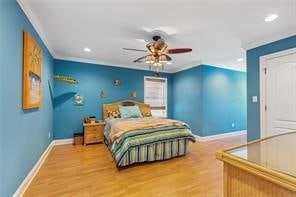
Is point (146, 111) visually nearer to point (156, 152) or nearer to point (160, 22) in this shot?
point (156, 152)

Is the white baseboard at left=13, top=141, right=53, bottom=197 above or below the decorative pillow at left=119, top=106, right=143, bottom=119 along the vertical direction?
below

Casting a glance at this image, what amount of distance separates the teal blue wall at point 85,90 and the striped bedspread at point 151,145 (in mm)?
2053

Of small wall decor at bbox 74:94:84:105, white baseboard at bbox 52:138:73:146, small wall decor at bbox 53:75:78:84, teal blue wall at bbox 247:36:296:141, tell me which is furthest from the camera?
small wall decor at bbox 74:94:84:105

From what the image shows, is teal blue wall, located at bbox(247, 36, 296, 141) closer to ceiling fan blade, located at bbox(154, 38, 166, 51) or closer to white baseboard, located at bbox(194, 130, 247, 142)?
white baseboard, located at bbox(194, 130, 247, 142)

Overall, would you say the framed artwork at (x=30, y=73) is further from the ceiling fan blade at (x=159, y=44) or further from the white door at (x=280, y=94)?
the white door at (x=280, y=94)

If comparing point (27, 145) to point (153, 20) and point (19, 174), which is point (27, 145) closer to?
point (19, 174)

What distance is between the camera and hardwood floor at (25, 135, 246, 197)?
2.12 meters

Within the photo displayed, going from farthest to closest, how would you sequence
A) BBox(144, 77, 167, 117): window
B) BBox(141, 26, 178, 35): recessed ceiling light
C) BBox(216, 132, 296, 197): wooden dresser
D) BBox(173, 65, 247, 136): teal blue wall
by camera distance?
BBox(144, 77, 167, 117): window < BBox(173, 65, 247, 136): teal blue wall < BBox(141, 26, 178, 35): recessed ceiling light < BBox(216, 132, 296, 197): wooden dresser

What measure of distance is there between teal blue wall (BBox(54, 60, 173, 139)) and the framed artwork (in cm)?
201

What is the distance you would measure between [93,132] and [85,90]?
1339 millimetres

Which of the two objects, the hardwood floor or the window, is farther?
the window

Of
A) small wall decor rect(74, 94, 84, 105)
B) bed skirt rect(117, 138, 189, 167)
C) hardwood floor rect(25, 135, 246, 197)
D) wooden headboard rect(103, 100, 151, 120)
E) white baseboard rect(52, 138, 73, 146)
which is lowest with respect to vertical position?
hardwood floor rect(25, 135, 246, 197)

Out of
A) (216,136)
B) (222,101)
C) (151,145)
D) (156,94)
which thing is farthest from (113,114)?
(222,101)

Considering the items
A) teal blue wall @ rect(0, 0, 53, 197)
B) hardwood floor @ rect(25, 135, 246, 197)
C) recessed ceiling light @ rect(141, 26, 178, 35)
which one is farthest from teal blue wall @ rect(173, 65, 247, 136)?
teal blue wall @ rect(0, 0, 53, 197)
